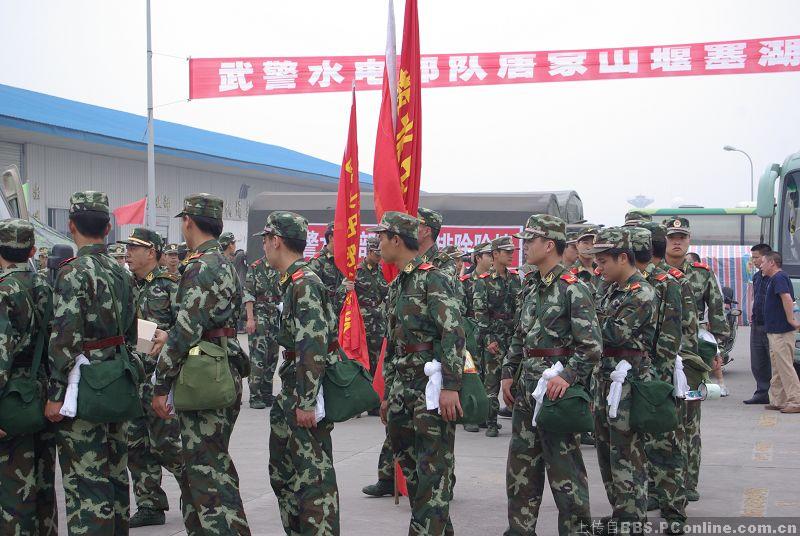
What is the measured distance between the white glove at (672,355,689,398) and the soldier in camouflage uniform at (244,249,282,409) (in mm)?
6963

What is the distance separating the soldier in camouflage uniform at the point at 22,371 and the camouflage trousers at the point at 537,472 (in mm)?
2794

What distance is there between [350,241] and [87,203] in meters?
4.26

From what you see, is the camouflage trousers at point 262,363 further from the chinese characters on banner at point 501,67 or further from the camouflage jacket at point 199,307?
the chinese characters on banner at point 501,67

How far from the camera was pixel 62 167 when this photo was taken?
2822 cm

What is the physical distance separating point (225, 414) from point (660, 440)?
307cm

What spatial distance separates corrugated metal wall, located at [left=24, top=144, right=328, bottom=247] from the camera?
27.2 meters

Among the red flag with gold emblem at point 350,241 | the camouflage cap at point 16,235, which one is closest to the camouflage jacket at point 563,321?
the camouflage cap at point 16,235

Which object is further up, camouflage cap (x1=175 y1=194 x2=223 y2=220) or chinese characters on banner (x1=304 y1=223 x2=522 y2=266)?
camouflage cap (x1=175 y1=194 x2=223 y2=220)

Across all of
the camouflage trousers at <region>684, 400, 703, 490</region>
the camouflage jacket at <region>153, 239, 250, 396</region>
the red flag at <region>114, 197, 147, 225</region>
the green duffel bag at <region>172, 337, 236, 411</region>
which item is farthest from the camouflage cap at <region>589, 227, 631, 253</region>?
the red flag at <region>114, 197, 147, 225</region>

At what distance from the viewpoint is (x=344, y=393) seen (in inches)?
221

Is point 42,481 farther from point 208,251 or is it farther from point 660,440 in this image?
point 660,440

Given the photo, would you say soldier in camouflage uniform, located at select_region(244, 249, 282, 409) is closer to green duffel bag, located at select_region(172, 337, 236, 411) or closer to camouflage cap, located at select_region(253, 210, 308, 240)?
camouflage cap, located at select_region(253, 210, 308, 240)

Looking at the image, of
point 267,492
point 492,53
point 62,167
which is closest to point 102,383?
point 267,492

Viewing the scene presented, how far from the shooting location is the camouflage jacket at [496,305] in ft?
36.3
